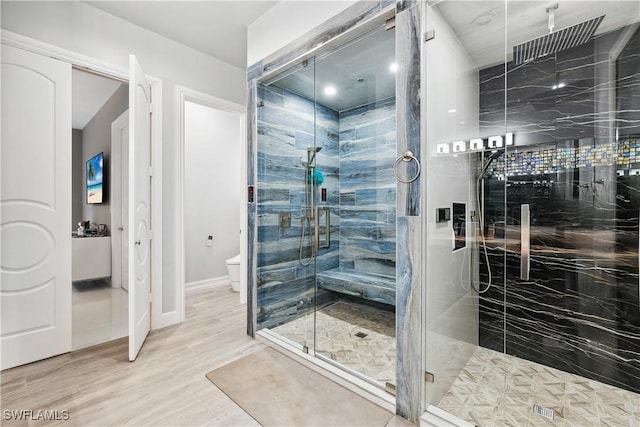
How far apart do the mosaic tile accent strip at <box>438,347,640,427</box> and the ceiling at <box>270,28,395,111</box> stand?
6.50ft

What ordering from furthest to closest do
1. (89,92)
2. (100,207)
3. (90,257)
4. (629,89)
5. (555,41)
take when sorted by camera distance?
(100,207) < (90,257) < (89,92) < (555,41) < (629,89)

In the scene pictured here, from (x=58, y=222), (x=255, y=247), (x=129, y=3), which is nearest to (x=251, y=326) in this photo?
(x=255, y=247)

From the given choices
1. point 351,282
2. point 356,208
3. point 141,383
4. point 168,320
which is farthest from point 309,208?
point 168,320

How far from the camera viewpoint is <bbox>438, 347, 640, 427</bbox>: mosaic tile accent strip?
1620 mm

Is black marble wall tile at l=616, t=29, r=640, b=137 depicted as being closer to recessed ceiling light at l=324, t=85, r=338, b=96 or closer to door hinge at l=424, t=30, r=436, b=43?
door hinge at l=424, t=30, r=436, b=43

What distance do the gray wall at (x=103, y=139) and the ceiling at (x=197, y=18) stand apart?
4.40 feet

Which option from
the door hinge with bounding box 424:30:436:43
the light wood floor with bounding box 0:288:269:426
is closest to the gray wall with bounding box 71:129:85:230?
the light wood floor with bounding box 0:288:269:426

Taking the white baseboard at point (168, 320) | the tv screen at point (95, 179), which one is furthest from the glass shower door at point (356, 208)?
the tv screen at point (95, 179)

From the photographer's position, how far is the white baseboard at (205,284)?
3975 mm

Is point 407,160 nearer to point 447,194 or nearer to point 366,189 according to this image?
point 447,194

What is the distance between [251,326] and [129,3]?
9.67 ft

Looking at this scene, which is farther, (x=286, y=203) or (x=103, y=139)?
(x=103, y=139)

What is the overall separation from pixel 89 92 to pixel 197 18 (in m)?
2.65

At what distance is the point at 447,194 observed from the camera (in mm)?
1802
